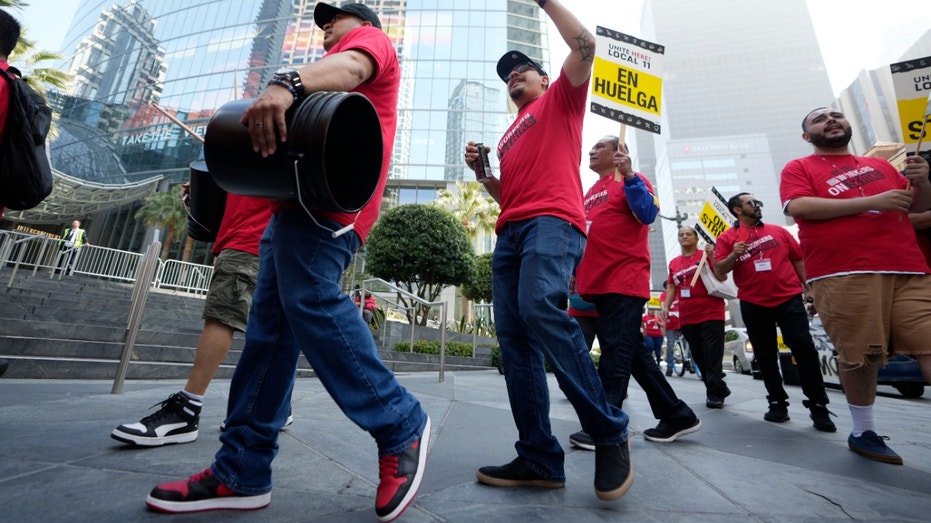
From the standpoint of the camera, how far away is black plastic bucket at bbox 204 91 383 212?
3.69 feet

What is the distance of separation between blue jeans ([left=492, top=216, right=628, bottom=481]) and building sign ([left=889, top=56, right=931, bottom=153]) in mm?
2237

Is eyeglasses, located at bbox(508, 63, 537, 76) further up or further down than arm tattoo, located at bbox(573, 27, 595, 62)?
further up

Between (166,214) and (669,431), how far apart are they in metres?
28.5

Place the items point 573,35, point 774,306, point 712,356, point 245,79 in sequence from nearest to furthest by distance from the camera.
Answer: point 573,35
point 774,306
point 712,356
point 245,79

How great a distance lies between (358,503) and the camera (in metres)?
1.39

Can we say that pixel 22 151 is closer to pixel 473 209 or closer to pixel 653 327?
pixel 653 327

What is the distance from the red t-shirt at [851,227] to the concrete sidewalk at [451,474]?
1.06 meters

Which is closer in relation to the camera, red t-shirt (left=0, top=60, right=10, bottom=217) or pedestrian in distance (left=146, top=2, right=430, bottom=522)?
pedestrian in distance (left=146, top=2, right=430, bottom=522)

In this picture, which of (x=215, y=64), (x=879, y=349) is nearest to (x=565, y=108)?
(x=879, y=349)

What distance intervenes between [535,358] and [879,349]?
196cm

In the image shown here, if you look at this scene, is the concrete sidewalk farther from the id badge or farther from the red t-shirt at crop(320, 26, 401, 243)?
the id badge

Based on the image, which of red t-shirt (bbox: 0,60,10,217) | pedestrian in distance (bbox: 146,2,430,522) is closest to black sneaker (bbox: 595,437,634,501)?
pedestrian in distance (bbox: 146,2,430,522)

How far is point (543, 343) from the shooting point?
5.59ft

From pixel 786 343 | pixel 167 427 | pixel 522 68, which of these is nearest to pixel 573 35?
pixel 522 68
